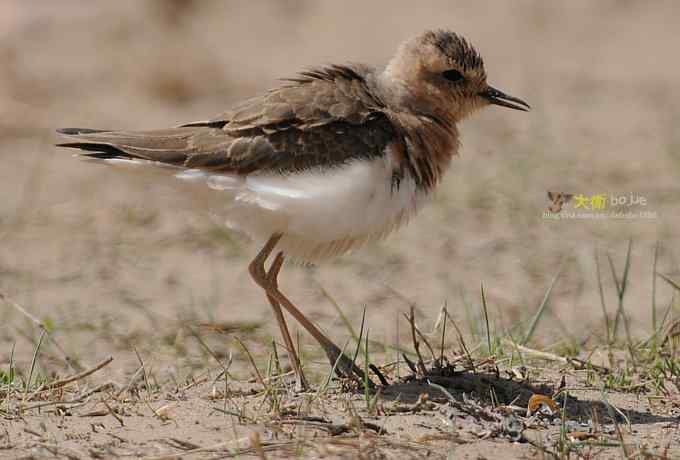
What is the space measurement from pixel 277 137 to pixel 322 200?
0.34 m

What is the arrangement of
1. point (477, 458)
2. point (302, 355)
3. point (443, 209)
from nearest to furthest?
1. point (477, 458)
2. point (302, 355)
3. point (443, 209)

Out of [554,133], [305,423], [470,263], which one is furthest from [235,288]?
[554,133]

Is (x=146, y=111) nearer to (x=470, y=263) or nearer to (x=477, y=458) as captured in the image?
(x=470, y=263)

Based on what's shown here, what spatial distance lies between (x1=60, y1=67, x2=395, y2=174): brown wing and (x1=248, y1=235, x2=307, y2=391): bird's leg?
0.39 metres

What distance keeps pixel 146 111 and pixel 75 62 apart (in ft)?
4.99

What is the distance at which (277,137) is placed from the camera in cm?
455

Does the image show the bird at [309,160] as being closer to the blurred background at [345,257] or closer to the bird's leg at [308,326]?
the bird's leg at [308,326]

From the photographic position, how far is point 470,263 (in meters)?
7.06

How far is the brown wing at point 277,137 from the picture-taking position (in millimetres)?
4516

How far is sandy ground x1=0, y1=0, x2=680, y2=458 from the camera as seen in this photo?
5.94 meters

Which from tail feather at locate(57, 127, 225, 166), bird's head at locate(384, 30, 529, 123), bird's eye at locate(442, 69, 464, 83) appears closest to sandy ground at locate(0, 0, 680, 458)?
tail feather at locate(57, 127, 225, 166)

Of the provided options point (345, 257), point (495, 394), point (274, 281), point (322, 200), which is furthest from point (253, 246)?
point (495, 394)

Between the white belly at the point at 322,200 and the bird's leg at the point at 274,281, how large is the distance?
14 cm

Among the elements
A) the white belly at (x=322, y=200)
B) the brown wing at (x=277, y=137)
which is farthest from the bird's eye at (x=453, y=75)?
the white belly at (x=322, y=200)
